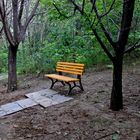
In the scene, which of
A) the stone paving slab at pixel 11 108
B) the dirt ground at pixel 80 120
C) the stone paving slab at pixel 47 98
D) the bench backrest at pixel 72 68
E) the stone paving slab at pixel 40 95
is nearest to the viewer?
the dirt ground at pixel 80 120

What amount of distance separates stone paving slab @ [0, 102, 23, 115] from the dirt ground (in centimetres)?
24

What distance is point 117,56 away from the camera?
505cm

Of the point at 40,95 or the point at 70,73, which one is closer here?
the point at 40,95

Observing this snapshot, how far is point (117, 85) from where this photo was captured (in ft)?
16.9

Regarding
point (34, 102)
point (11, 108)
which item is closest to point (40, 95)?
point (34, 102)

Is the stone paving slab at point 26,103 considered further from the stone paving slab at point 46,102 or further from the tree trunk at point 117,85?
the tree trunk at point 117,85

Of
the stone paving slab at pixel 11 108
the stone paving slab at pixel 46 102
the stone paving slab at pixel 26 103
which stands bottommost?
the stone paving slab at pixel 11 108

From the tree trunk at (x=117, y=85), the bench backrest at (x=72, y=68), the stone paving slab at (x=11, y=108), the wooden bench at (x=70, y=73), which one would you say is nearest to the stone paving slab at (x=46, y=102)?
the stone paving slab at (x=11, y=108)

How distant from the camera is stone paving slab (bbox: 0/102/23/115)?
611 centimetres

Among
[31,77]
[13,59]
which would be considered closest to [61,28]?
[31,77]

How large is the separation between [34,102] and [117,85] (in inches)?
99.8

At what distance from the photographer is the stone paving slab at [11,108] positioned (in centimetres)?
611

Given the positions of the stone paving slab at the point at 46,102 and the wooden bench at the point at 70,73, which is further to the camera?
the wooden bench at the point at 70,73

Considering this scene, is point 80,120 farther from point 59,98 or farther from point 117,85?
point 59,98
